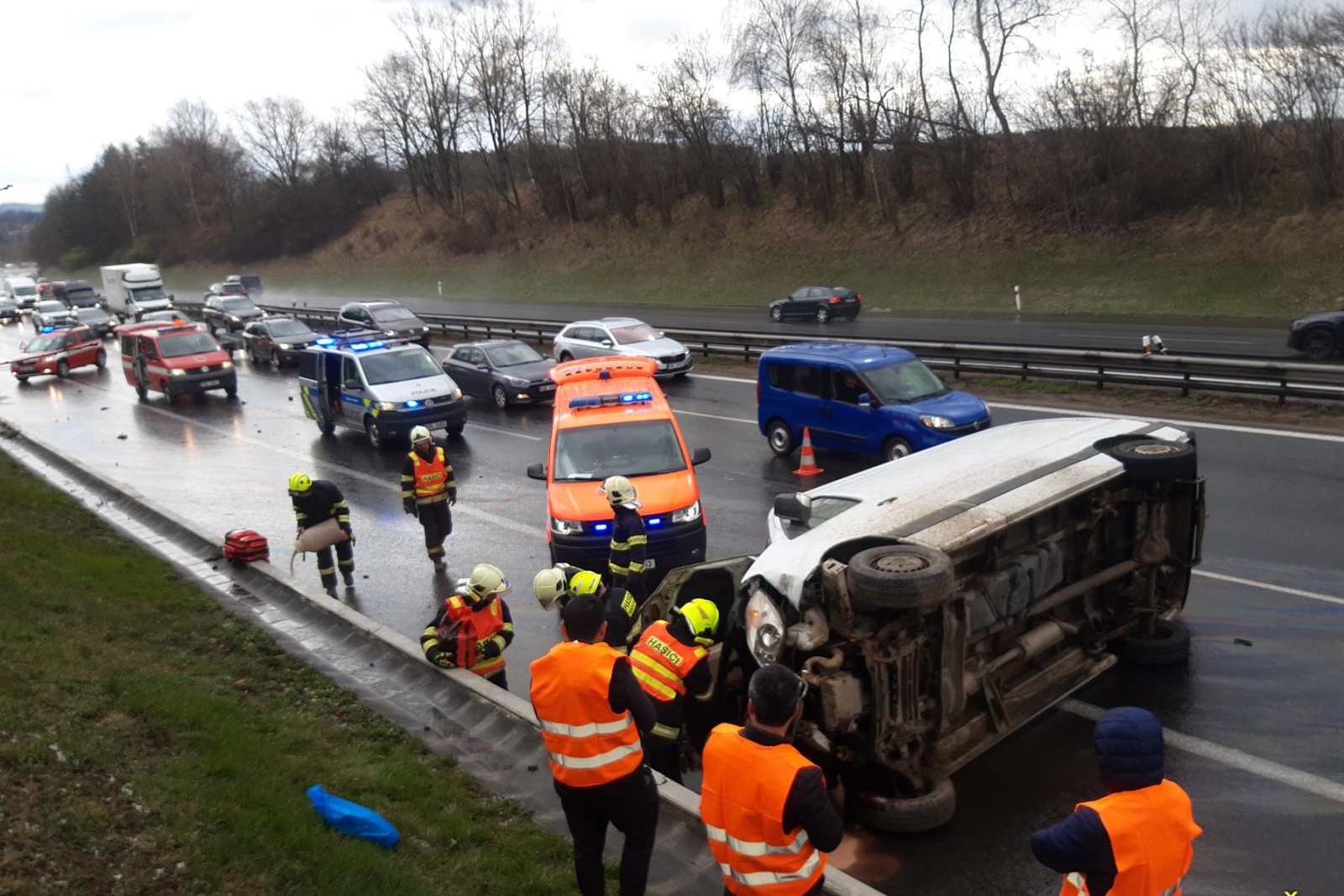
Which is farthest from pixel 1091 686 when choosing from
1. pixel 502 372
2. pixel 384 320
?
pixel 384 320

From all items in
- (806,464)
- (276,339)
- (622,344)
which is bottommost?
(806,464)

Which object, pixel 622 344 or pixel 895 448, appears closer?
pixel 895 448

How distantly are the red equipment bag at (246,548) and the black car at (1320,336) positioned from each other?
831 inches

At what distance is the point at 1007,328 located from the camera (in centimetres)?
3347

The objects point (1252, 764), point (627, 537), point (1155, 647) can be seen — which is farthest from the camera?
point (627, 537)

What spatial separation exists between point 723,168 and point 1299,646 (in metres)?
54.9

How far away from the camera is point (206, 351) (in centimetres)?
2869

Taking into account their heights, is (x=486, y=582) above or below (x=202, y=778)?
above

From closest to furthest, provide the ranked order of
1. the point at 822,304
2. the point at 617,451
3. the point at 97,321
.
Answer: the point at 617,451 → the point at 822,304 → the point at 97,321

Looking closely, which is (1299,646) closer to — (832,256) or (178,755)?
(178,755)

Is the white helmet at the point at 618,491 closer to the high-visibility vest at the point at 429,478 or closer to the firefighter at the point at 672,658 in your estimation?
the high-visibility vest at the point at 429,478

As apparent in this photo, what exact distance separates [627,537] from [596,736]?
16.2 feet

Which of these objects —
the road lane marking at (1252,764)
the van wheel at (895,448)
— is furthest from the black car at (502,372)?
the road lane marking at (1252,764)

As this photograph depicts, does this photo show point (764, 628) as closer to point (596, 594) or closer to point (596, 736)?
point (596, 594)
